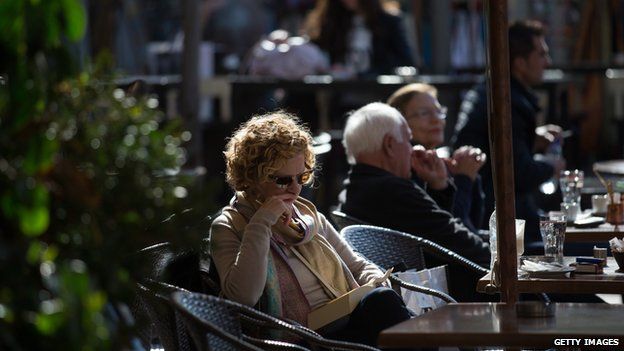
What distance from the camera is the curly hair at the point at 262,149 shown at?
436 centimetres

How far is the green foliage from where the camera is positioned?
209cm

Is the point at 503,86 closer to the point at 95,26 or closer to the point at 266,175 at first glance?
the point at 266,175

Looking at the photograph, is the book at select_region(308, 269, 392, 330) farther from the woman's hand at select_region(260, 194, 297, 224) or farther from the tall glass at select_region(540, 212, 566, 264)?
the tall glass at select_region(540, 212, 566, 264)

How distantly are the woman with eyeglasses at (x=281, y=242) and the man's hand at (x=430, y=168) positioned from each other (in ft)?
4.84

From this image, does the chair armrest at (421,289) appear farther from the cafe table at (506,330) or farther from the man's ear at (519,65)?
the man's ear at (519,65)

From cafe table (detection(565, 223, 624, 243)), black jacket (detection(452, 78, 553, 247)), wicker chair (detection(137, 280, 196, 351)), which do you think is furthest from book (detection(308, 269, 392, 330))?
black jacket (detection(452, 78, 553, 247))

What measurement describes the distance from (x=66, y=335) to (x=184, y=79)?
9496 mm

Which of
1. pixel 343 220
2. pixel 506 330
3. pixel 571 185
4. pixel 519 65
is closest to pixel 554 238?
pixel 343 220

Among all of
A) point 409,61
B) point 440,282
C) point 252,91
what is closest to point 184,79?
point 252,91

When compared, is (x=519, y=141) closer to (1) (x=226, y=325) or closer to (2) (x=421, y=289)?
(2) (x=421, y=289)

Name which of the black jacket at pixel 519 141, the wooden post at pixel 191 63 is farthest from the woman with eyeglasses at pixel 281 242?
the wooden post at pixel 191 63

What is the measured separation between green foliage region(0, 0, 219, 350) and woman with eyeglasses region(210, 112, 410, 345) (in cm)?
169

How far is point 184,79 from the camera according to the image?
11.4 m

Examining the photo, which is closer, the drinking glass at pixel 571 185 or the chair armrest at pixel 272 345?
the chair armrest at pixel 272 345
